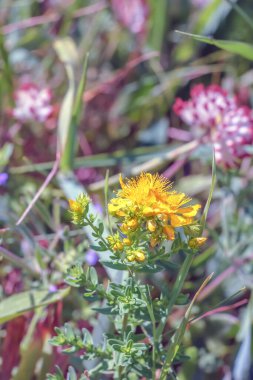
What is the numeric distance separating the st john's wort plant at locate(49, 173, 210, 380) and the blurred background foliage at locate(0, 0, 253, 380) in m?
0.08

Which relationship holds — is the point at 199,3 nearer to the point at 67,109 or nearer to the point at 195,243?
the point at 67,109

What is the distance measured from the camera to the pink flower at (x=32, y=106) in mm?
1442

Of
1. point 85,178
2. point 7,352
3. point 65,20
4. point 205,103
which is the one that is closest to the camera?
point 7,352

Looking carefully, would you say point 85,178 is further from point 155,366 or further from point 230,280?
point 155,366

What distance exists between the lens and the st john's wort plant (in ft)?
2.45

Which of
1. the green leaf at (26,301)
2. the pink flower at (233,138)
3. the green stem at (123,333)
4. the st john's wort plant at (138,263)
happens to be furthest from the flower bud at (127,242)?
the pink flower at (233,138)

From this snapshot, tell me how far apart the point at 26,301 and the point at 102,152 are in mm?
605

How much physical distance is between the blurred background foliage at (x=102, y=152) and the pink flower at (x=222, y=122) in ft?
0.17

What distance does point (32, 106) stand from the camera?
1.44 meters

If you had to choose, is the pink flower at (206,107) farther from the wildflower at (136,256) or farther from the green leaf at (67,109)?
the wildflower at (136,256)

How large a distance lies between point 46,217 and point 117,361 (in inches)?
15.9

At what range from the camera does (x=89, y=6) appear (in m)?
1.75

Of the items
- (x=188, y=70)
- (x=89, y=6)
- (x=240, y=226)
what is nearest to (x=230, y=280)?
(x=240, y=226)

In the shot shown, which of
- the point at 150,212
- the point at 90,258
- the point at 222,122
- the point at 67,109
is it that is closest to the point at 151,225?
the point at 150,212
